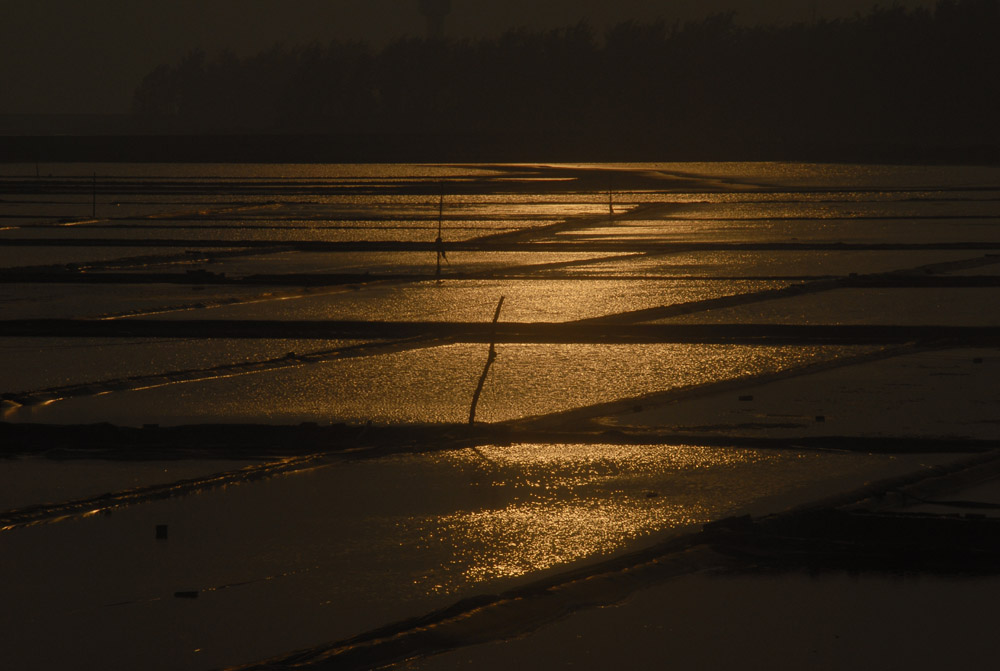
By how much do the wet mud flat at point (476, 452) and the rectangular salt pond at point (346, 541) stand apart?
0.02 metres

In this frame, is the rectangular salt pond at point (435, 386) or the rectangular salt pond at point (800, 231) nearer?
the rectangular salt pond at point (435, 386)

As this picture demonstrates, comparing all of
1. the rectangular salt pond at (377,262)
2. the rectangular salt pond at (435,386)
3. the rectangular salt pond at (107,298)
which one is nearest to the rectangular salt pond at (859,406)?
the rectangular salt pond at (435,386)

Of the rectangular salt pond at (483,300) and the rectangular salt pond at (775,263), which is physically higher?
the rectangular salt pond at (775,263)

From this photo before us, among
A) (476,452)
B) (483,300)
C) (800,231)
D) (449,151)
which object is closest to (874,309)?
(483,300)

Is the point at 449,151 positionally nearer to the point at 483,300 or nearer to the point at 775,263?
the point at 775,263

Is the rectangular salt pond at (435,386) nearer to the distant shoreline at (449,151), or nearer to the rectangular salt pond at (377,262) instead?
the rectangular salt pond at (377,262)

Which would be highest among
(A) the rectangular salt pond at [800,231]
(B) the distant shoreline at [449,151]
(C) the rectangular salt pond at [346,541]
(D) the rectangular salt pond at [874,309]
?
(B) the distant shoreline at [449,151]

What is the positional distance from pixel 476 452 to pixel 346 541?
1.49 m

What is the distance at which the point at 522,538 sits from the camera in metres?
5.48

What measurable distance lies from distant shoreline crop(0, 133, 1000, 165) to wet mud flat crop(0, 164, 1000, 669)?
40386 millimetres

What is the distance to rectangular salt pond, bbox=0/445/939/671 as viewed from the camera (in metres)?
4.55

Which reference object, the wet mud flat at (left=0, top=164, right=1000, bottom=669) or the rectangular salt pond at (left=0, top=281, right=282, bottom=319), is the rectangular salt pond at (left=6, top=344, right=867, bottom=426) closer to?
the wet mud flat at (left=0, top=164, right=1000, bottom=669)

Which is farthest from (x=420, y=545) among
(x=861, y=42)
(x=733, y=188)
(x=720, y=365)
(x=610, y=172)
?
(x=861, y=42)

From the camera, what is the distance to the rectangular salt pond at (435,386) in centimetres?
777
